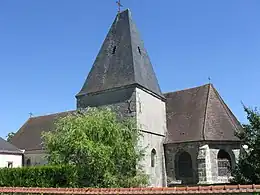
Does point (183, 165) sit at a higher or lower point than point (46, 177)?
higher

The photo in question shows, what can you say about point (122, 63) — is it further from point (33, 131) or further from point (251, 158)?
point (33, 131)

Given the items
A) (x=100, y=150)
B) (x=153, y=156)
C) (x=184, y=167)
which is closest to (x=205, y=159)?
(x=184, y=167)

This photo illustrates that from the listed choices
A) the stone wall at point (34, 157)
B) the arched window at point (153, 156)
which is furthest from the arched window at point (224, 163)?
the stone wall at point (34, 157)

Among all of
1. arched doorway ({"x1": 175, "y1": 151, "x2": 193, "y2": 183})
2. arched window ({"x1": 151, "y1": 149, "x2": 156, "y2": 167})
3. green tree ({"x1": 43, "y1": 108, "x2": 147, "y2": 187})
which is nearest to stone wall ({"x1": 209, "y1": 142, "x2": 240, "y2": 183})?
arched doorway ({"x1": 175, "y1": 151, "x2": 193, "y2": 183})

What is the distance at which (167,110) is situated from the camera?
25.2m

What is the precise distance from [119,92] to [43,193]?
1346cm

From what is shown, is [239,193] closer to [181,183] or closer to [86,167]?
[86,167]

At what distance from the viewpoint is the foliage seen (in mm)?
14219

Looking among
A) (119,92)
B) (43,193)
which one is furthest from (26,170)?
(119,92)

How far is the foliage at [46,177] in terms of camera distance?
14219 mm

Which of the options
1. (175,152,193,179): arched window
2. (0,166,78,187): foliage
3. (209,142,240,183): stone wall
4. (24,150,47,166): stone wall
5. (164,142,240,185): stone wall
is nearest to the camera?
(0,166,78,187): foliage

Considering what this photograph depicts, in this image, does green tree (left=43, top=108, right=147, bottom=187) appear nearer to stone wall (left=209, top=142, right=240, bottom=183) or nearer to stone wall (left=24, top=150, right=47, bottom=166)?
stone wall (left=209, top=142, right=240, bottom=183)

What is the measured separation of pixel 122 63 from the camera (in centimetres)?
2305

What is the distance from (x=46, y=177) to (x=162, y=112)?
12.0 m
